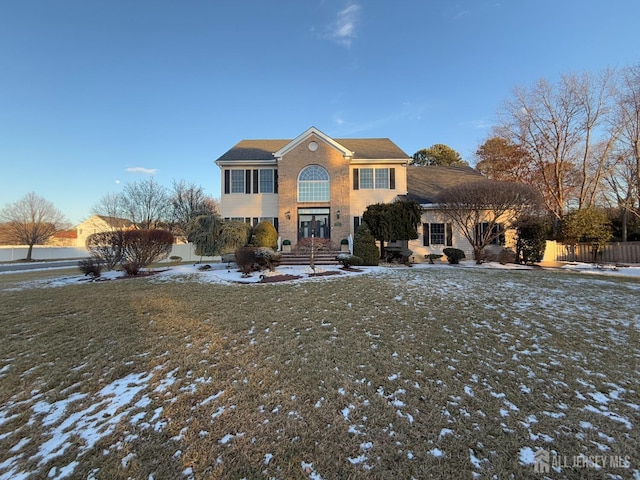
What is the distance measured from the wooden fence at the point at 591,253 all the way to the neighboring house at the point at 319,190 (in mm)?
5994

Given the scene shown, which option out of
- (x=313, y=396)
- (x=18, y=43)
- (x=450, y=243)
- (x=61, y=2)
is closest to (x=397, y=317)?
(x=313, y=396)

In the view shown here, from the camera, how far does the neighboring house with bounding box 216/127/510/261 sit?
18406 mm

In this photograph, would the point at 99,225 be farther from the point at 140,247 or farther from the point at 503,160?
the point at 503,160

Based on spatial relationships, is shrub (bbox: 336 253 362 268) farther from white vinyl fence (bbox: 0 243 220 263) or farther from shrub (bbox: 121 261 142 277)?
white vinyl fence (bbox: 0 243 220 263)

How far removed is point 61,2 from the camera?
11.1m

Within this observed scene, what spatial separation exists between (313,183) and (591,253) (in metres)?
18.5

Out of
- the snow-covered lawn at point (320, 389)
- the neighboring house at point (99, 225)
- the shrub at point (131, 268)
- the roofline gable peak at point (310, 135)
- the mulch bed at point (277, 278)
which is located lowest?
the snow-covered lawn at point (320, 389)

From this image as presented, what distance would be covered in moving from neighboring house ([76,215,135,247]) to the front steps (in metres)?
27.3

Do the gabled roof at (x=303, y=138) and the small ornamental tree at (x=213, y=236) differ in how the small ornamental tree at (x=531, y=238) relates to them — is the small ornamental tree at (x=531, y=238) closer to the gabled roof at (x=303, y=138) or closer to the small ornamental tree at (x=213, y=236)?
the gabled roof at (x=303, y=138)

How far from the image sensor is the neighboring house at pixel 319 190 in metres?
18.4

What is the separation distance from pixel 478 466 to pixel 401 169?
725 inches

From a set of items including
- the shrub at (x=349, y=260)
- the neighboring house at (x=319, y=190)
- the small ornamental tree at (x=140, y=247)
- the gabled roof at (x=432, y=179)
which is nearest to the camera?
the small ornamental tree at (x=140, y=247)

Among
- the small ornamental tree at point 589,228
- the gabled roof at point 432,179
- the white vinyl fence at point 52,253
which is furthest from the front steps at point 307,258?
the small ornamental tree at point 589,228

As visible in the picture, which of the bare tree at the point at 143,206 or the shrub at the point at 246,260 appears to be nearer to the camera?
the shrub at the point at 246,260
